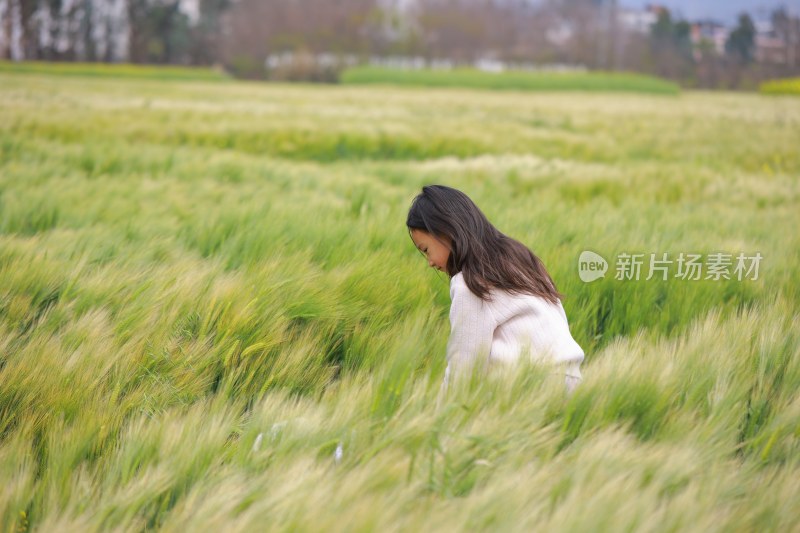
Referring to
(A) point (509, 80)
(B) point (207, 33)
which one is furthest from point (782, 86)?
(B) point (207, 33)

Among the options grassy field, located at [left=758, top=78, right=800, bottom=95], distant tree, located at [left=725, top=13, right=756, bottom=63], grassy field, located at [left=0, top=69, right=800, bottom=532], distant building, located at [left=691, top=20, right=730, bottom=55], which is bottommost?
grassy field, located at [left=0, top=69, right=800, bottom=532]

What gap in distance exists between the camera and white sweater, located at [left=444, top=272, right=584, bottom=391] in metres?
1.60

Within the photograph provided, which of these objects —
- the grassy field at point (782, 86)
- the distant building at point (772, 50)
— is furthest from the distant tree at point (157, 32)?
the distant building at point (772, 50)

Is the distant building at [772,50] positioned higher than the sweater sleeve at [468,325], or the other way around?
the distant building at [772,50]

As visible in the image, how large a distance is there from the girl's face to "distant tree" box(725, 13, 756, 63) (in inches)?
1941

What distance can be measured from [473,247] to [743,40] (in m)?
52.6

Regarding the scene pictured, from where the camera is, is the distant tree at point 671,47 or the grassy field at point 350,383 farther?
the distant tree at point 671,47

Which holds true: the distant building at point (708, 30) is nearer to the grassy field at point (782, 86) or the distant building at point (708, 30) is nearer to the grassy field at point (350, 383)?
the grassy field at point (782, 86)

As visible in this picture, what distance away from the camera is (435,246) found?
1.80 m

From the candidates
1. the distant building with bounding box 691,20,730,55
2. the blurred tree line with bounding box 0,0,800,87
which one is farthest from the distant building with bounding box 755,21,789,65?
the distant building with bounding box 691,20,730,55

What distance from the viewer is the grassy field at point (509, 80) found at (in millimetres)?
40500

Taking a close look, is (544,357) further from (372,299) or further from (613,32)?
(613,32)

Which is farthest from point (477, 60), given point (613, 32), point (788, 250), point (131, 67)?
point (788, 250)

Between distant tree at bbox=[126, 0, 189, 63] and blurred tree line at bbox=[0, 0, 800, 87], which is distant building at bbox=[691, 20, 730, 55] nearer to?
blurred tree line at bbox=[0, 0, 800, 87]
